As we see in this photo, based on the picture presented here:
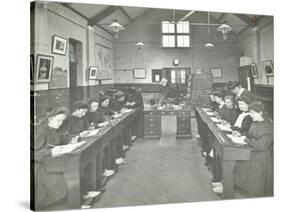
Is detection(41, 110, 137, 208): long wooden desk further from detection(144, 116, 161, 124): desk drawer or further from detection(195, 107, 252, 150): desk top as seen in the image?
detection(195, 107, 252, 150): desk top

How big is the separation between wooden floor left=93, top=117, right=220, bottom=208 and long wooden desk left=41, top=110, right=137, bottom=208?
16 cm

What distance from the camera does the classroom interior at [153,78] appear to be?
13.3 ft

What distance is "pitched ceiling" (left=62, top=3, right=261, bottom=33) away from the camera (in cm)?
412

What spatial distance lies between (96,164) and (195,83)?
5.16 ft

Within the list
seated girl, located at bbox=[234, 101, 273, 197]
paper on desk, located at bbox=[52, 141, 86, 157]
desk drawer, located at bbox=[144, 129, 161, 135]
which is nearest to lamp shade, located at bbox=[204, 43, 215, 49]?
seated girl, located at bbox=[234, 101, 273, 197]

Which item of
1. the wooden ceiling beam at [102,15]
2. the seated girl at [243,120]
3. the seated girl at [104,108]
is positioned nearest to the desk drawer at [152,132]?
the seated girl at [104,108]

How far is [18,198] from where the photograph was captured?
4.15m

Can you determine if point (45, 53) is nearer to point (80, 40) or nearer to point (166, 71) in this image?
point (80, 40)

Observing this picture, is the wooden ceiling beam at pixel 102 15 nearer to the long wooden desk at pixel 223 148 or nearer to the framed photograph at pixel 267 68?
the long wooden desk at pixel 223 148

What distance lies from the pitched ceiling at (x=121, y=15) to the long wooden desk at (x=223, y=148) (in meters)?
1.18

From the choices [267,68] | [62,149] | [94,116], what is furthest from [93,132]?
[267,68]

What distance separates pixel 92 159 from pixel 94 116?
1.63ft

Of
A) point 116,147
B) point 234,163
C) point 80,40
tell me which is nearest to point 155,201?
point 116,147

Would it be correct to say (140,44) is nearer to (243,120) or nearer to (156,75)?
(156,75)
